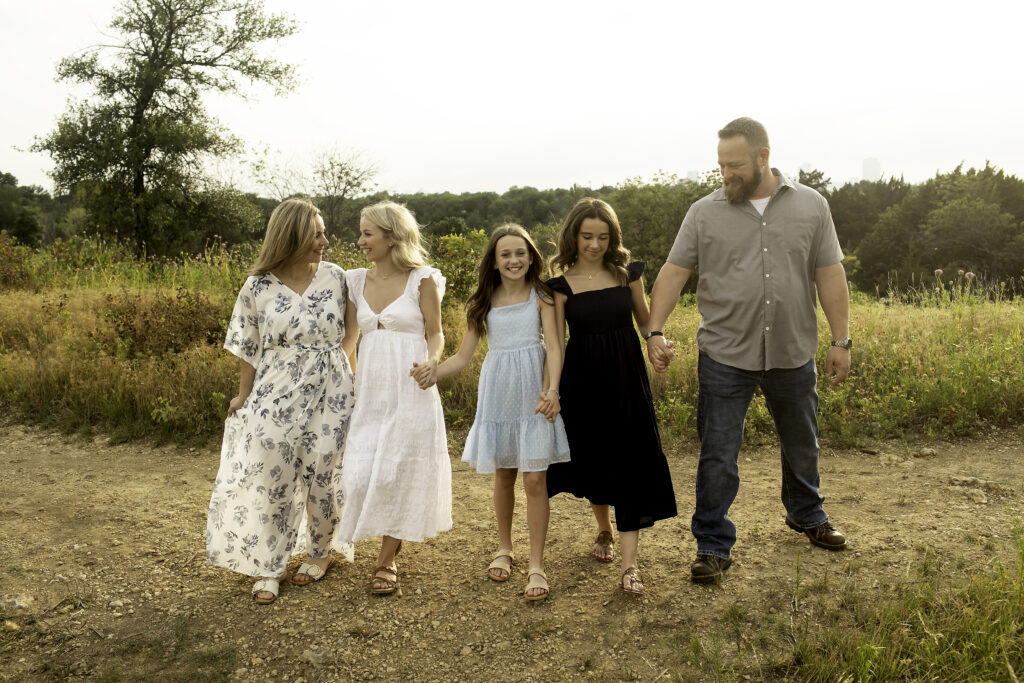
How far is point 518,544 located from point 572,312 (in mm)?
1555

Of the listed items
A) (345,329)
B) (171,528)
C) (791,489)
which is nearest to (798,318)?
(791,489)

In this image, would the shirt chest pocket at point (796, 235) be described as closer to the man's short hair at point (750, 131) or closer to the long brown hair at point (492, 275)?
the man's short hair at point (750, 131)

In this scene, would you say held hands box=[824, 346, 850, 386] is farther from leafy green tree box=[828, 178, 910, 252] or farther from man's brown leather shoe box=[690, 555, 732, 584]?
leafy green tree box=[828, 178, 910, 252]

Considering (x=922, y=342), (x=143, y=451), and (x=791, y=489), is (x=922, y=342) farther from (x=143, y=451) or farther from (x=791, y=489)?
(x=143, y=451)

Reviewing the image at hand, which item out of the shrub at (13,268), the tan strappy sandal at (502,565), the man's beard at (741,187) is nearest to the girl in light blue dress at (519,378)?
the tan strappy sandal at (502,565)

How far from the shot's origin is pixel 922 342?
7.24 m

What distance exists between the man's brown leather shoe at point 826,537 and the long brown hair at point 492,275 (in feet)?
6.50

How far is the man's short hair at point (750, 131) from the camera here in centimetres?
346

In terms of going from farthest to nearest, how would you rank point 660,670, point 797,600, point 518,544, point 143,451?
point 143,451, point 518,544, point 797,600, point 660,670

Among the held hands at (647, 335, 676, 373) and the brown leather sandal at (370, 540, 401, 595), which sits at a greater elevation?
the held hands at (647, 335, 676, 373)

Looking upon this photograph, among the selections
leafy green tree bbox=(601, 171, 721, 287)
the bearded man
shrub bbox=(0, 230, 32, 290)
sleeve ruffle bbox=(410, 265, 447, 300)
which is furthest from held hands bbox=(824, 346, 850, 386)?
leafy green tree bbox=(601, 171, 721, 287)

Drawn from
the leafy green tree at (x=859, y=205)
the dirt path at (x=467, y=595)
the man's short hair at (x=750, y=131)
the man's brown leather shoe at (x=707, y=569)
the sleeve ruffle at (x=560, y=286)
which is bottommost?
the dirt path at (x=467, y=595)

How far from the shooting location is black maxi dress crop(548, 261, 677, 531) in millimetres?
3512

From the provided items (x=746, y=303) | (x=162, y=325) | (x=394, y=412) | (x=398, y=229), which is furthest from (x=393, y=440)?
(x=162, y=325)
